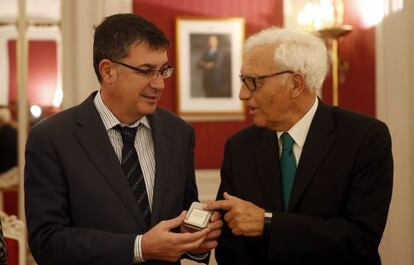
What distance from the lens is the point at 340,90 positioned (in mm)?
4375

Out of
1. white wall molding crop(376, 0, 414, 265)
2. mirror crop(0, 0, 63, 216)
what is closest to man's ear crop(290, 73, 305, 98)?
white wall molding crop(376, 0, 414, 265)

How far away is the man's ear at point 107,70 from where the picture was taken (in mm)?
2248

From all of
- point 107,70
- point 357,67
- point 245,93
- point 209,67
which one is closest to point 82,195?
point 107,70

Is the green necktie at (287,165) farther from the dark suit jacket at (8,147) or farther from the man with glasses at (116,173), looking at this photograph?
the dark suit jacket at (8,147)

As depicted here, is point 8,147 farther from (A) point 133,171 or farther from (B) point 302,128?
(B) point 302,128

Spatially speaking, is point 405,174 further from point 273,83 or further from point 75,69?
point 75,69

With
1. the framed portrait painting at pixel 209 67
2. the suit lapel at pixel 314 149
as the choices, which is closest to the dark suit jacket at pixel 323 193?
the suit lapel at pixel 314 149

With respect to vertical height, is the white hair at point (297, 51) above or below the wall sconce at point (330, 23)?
below

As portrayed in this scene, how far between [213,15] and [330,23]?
77cm

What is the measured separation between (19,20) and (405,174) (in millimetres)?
2756

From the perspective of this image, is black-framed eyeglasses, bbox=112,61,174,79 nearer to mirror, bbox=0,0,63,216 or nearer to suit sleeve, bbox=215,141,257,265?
suit sleeve, bbox=215,141,257,265

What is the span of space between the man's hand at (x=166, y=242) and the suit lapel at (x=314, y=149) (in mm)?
394

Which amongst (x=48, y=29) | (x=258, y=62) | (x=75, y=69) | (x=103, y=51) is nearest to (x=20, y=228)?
(x=103, y=51)

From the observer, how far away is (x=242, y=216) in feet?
7.05
